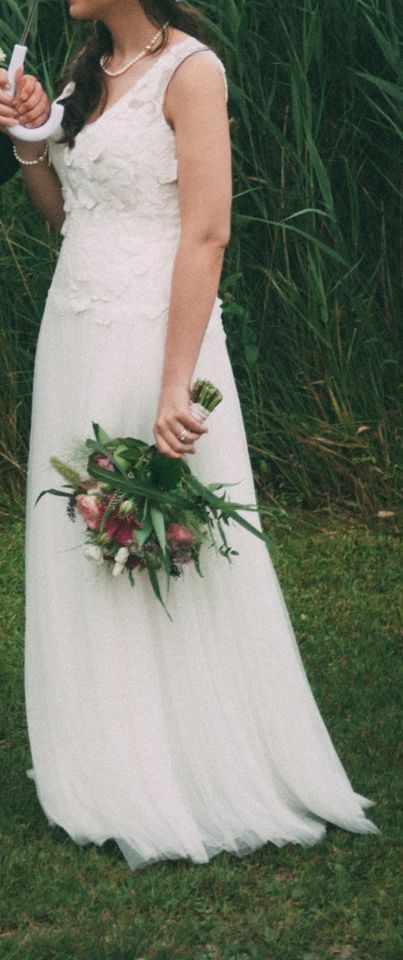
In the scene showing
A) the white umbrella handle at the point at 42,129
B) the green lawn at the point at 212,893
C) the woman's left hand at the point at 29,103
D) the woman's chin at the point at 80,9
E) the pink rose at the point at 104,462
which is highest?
the woman's chin at the point at 80,9

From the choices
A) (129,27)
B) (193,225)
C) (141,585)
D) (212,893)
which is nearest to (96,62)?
(129,27)

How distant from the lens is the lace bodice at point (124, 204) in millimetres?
3373

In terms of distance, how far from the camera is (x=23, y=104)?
135 inches

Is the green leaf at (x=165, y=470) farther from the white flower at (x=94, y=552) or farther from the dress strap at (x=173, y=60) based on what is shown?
the dress strap at (x=173, y=60)

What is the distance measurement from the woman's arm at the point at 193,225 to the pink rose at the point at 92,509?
7.8 inches

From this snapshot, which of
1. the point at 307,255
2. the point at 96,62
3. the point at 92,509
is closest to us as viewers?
the point at 92,509

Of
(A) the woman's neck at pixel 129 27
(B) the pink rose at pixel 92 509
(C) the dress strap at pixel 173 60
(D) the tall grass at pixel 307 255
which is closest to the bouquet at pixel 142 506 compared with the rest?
(B) the pink rose at pixel 92 509

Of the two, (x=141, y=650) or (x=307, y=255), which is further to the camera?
(x=307, y=255)

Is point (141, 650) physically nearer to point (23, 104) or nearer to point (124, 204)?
point (124, 204)

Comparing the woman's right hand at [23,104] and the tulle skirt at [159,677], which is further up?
the woman's right hand at [23,104]

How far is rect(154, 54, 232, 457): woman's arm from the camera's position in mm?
3277

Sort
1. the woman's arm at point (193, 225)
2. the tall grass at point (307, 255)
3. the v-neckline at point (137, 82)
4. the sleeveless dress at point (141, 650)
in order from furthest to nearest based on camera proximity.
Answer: the tall grass at point (307, 255) → the sleeveless dress at point (141, 650) → the v-neckline at point (137, 82) → the woman's arm at point (193, 225)

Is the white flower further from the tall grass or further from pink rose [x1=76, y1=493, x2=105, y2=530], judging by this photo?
the tall grass

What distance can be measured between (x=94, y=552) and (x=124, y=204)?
759mm
